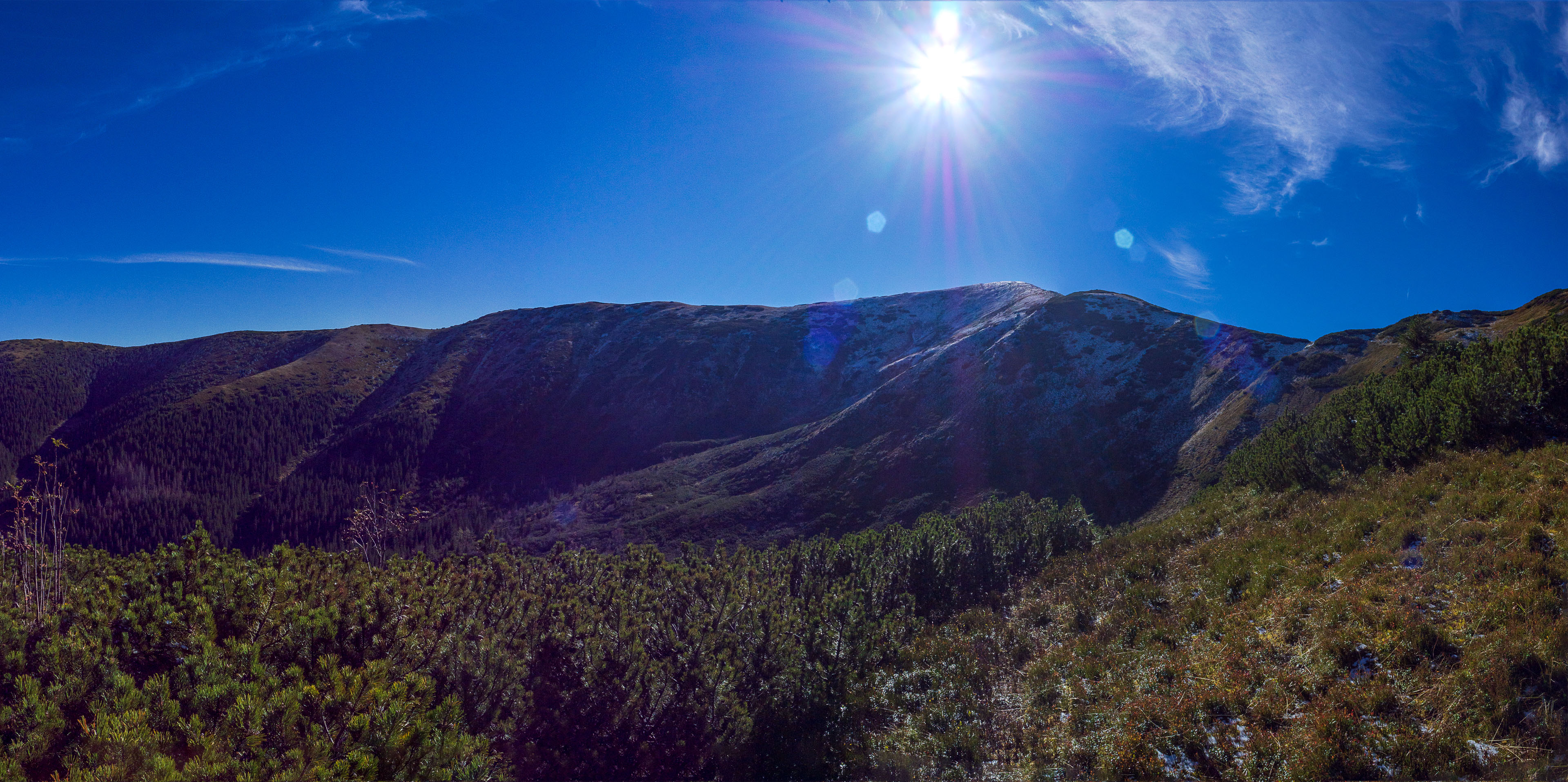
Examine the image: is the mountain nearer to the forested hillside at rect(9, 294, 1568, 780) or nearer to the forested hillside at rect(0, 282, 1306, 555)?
the forested hillside at rect(0, 282, 1306, 555)

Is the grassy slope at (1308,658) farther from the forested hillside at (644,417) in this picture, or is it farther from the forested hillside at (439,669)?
the forested hillside at (644,417)

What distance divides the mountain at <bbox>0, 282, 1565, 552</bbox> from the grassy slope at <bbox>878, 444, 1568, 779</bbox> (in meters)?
34.2

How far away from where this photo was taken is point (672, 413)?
10119 cm

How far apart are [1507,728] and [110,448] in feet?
572

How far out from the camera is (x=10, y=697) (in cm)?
409

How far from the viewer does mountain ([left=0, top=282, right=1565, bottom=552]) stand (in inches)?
2009

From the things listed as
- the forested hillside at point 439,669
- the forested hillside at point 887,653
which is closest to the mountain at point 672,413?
the forested hillside at point 887,653

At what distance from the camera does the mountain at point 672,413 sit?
167 ft

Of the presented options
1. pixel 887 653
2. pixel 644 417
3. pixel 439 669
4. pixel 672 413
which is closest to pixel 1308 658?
pixel 887 653

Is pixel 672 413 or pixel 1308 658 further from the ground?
pixel 672 413

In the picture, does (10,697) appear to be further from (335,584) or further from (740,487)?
(740,487)

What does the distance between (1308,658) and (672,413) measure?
323ft

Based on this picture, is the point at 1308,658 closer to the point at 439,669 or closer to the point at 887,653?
the point at 887,653

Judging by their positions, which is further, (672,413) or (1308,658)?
(672,413)
